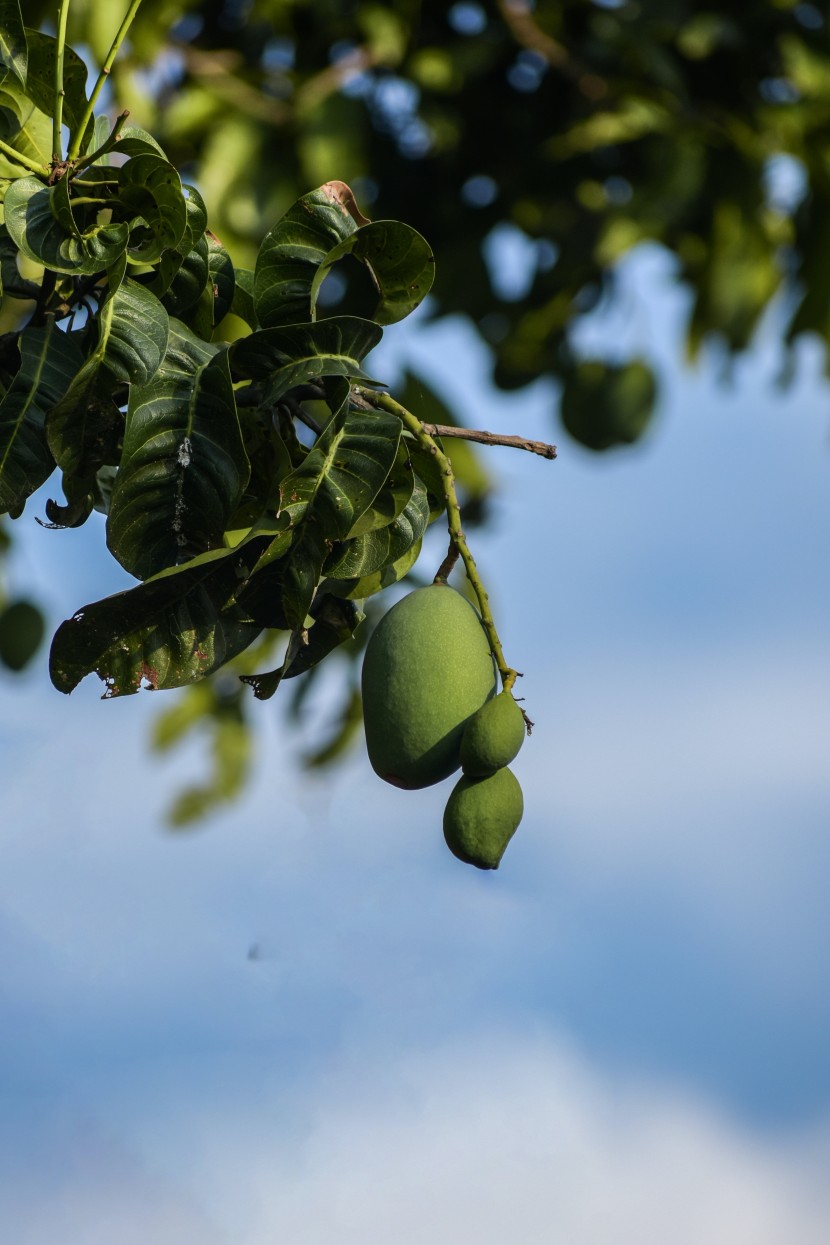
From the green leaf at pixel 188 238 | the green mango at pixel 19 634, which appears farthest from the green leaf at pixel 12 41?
the green mango at pixel 19 634

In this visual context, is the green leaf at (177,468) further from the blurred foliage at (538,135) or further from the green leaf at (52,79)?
the blurred foliage at (538,135)

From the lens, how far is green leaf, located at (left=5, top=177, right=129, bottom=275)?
660mm

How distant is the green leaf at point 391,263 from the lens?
2.29ft

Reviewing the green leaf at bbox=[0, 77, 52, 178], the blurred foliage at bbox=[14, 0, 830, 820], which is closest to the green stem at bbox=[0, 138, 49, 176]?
the green leaf at bbox=[0, 77, 52, 178]

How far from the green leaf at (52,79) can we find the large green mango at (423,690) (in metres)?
0.28

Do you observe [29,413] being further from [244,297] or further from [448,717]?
[448,717]

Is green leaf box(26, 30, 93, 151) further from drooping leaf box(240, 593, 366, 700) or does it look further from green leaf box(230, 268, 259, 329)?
drooping leaf box(240, 593, 366, 700)

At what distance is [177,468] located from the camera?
26.4 inches

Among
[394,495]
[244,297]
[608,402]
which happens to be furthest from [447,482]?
[608,402]

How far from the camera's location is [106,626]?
672 millimetres

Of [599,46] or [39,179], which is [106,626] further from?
[599,46]

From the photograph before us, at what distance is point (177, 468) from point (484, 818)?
0.21m

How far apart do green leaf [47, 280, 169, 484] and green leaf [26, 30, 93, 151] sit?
0.30 feet

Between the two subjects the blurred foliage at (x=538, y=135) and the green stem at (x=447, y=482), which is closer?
the green stem at (x=447, y=482)
